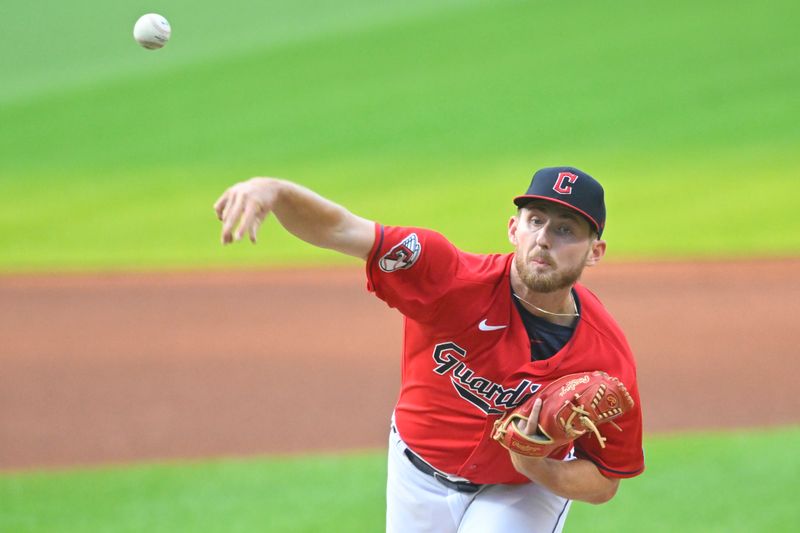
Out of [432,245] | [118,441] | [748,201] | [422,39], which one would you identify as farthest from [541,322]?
[422,39]

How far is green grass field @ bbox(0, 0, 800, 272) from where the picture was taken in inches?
611

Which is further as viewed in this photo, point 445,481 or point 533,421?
point 445,481

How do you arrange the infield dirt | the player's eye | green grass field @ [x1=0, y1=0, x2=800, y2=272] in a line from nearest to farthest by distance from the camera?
the player's eye
the infield dirt
green grass field @ [x1=0, y1=0, x2=800, y2=272]

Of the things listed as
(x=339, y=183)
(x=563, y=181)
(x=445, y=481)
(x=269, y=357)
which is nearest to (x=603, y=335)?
(x=563, y=181)

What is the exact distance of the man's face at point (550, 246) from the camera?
3.69 meters

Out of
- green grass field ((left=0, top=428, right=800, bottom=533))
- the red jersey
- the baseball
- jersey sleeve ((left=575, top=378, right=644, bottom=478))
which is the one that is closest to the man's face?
the red jersey

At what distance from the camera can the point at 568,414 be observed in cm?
359

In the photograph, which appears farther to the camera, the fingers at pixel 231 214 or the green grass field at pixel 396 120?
the green grass field at pixel 396 120

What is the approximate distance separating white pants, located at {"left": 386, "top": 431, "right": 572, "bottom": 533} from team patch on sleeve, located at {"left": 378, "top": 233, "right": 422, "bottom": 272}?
95 centimetres

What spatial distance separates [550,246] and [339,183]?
1355 centimetres

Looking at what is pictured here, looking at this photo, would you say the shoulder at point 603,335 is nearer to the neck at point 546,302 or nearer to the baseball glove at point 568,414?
the neck at point 546,302

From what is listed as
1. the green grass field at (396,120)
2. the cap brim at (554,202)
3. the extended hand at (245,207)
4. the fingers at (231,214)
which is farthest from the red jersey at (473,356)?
the green grass field at (396,120)

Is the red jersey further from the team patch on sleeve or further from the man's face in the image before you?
the man's face

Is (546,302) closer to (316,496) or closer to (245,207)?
(245,207)
